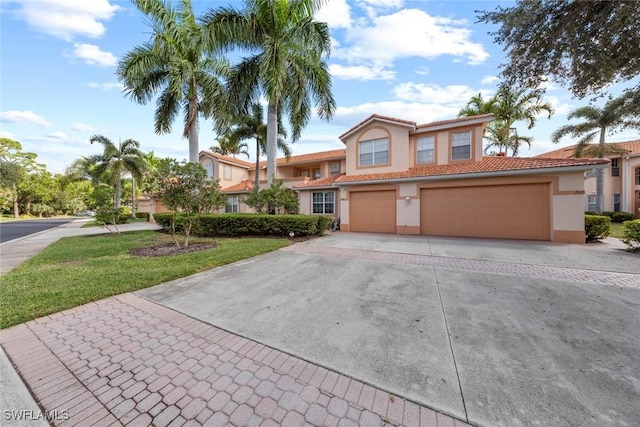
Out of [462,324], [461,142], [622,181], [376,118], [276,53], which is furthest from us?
[622,181]

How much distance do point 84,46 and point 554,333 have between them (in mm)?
15984

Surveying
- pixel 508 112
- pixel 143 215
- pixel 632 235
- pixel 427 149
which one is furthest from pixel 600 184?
pixel 143 215

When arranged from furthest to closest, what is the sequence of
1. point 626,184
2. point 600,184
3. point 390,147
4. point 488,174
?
point 626,184 → point 600,184 → point 390,147 → point 488,174

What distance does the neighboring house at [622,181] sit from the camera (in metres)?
18.3

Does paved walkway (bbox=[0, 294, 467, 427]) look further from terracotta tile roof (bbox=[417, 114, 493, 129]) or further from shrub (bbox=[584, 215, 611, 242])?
terracotta tile roof (bbox=[417, 114, 493, 129])

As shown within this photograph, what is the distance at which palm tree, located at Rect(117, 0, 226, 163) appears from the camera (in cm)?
1206

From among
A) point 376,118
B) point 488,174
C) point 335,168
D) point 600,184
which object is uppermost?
point 376,118

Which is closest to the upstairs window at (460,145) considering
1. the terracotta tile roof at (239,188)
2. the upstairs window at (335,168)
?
the upstairs window at (335,168)

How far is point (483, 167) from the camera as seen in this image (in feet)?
34.5

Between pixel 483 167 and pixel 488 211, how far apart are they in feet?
6.48

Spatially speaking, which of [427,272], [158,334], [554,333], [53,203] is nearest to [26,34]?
[158,334]

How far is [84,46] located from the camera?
929 cm

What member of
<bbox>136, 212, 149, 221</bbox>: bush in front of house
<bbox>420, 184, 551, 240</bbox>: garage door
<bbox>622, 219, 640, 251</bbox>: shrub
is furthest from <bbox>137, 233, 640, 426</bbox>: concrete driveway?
<bbox>136, 212, 149, 221</bbox>: bush in front of house

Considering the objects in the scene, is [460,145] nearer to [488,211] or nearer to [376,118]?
[488,211]
